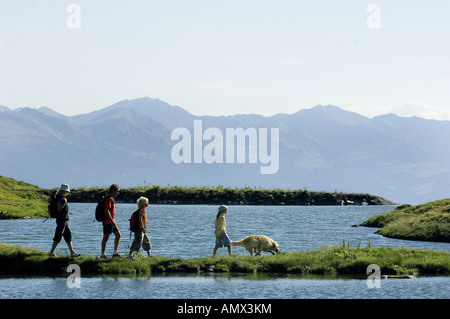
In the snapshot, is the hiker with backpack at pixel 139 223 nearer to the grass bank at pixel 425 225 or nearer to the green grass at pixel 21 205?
the grass bank at pixel 425 225

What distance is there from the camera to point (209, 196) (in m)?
134

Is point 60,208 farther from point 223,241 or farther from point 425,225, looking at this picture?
point 425,225

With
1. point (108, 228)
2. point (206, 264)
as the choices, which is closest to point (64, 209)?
point (108, 228)

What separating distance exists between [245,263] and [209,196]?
103057 millimetres

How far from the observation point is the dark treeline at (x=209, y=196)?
133125mm

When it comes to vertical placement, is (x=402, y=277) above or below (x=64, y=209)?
below

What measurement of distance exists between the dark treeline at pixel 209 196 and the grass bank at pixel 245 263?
9971cm

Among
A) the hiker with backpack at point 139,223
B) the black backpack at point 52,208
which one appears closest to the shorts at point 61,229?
the black backpack at point 52,208

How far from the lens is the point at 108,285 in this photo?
2591 centimetres

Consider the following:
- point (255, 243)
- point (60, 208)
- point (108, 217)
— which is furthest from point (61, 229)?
point (255, 243)

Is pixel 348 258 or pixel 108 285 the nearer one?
pixel 108 285
